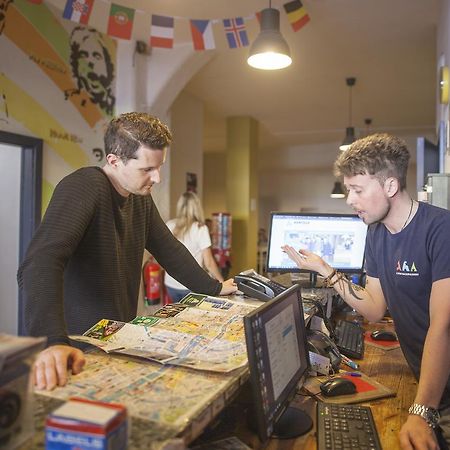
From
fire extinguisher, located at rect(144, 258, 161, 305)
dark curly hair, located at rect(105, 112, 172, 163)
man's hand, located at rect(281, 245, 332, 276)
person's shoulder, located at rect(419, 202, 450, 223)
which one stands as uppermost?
dark curly hair, located at rect(105, 112, 172, 163)

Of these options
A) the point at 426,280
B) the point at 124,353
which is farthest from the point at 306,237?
the point at 124,353

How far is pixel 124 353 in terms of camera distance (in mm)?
1098

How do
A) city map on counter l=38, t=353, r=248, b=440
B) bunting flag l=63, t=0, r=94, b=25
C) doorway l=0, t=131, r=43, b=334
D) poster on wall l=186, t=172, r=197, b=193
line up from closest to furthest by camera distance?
city map on counter l=38, t=353, r=248, b=440
bunting flag l=63, t=0, r=94, b=25
doorway l=0, t=131, r=43, b=334
poster on wall l=186, t=172, r=197, b=193

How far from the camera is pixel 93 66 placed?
12.6 feet

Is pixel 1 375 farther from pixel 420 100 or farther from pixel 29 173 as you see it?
pixel 420 100

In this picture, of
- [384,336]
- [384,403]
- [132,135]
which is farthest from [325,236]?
[132,135]

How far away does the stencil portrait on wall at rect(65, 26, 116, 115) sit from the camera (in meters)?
3.64

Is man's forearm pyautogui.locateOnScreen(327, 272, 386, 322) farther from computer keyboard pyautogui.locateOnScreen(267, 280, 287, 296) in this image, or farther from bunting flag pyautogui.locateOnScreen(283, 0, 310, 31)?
bunting flag pyautogui.locateOnScreen(283, 0, 310, 31)

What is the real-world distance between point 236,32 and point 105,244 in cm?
272


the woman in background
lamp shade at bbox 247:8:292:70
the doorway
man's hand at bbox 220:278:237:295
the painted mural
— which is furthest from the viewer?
the woman in background

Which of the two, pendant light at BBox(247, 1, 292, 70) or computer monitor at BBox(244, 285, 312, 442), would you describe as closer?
computer monitor at BBox(244, 285, 312, 442)

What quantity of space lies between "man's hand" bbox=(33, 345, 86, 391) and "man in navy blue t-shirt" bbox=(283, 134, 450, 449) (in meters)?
0.84

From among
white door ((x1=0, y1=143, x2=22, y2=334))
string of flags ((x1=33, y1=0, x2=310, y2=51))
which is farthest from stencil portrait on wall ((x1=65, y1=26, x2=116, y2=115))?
white door ((x1=0, y1=143, x2=22, y2=334))

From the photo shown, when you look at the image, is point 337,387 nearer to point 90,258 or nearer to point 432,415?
point 432,415
